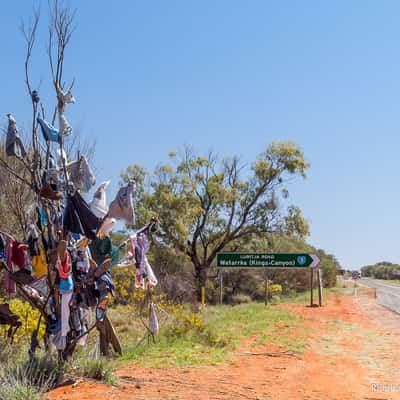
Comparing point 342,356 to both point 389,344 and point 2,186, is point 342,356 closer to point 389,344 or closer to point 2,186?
point 389,344

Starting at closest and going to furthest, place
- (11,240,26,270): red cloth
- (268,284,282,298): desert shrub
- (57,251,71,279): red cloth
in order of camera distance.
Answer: (57,251,71,279): red cloth → (11,240,26,270): red cloth → (268,284,282,298): desert shrub

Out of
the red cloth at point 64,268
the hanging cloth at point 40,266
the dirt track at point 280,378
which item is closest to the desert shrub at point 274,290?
the dirt track at point 280,378

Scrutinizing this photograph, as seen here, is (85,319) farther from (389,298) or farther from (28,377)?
(389,298)

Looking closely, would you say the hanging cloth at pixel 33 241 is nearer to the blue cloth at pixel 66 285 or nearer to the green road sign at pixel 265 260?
the blue cloth at pixel 66 285

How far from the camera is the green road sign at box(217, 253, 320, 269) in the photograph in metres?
24.0

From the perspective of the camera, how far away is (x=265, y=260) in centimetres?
2408

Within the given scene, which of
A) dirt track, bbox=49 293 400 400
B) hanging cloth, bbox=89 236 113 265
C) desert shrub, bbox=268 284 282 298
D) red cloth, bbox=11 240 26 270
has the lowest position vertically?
dirt track, bbox=49 293 400 400

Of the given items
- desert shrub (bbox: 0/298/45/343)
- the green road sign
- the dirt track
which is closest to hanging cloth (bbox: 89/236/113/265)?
the dirt track

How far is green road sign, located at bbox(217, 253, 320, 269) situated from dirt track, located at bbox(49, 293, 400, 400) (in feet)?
29.9

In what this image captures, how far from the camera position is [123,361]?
1072 centimetres

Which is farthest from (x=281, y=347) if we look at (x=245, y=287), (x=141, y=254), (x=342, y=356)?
(x=245, y=287)

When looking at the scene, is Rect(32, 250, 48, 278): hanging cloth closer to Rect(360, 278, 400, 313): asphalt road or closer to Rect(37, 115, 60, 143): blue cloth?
Rect(37, 115, 60, 143): blue cloth

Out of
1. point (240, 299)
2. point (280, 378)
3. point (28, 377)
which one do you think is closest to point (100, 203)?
point (28, 377)

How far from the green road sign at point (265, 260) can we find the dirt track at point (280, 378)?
29.9 feet
